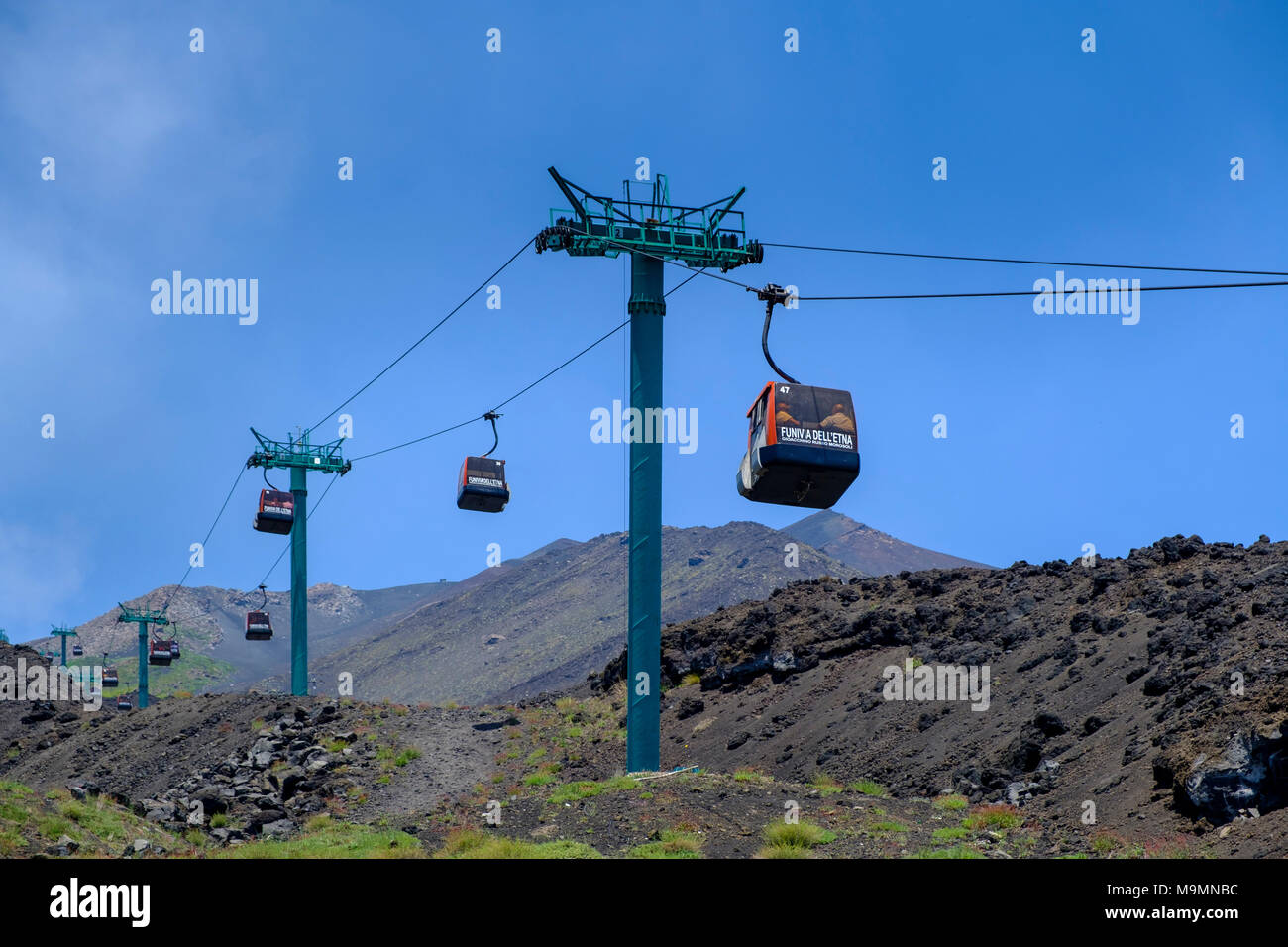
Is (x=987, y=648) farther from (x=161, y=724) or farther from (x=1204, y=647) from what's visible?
(x=161, y=724)

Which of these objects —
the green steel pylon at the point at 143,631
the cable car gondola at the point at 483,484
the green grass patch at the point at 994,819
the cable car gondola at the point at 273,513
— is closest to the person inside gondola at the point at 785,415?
the green grass patch at the point at 994,819

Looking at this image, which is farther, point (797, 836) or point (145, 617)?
point (145, 617)

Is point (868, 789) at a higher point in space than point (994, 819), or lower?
lower

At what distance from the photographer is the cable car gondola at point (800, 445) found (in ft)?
51.4

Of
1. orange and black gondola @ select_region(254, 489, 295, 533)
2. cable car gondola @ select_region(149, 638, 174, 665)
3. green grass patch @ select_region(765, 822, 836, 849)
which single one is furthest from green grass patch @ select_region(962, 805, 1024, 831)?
cable car gondola @ select_region(149, 638, 174, 665)

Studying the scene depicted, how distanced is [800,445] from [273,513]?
3423cm

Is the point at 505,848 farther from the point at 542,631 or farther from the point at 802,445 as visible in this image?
the point at 542,631

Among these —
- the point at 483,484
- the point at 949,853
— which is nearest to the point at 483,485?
the point at 483,484

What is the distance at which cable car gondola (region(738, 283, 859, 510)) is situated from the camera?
15.7 m

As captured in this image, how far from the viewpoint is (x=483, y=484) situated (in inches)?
1270

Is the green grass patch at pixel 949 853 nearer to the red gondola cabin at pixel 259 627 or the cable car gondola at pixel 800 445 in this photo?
the cable car gondola at pixel 800 445
